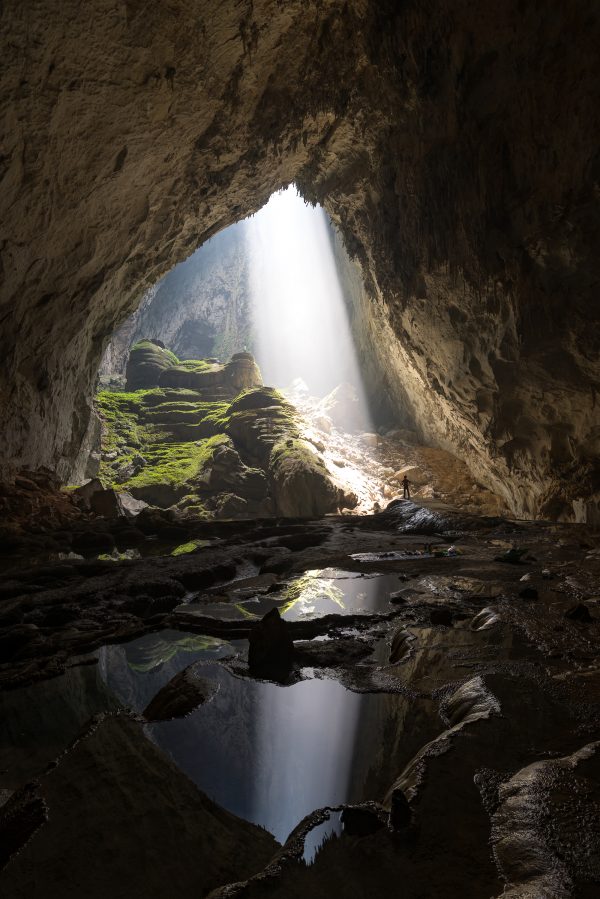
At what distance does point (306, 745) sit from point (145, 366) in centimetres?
4361

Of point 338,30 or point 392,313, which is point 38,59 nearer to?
A: point 338,30

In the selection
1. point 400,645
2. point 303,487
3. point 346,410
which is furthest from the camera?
point 346,410

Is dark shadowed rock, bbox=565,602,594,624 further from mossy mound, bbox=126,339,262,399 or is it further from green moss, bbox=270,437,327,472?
mossy mound, bbox=126,339,262,399

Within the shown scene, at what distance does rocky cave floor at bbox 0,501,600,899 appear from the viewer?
61.2 inches

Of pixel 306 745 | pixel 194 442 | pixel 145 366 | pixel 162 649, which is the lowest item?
pixel 162 649

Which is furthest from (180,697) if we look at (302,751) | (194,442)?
(194,442)

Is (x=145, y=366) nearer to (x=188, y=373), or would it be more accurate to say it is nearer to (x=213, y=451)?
(x=188, y=373)

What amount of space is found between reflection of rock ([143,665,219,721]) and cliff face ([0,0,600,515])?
8.51 m

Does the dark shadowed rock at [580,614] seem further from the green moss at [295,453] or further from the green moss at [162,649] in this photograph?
the green moss at [295,453]

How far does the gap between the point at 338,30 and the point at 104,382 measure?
41.7 meters

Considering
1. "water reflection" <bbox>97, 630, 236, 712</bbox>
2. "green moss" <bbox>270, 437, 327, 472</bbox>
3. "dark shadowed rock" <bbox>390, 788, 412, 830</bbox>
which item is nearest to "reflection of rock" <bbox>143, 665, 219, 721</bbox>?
"water reflection" <bbox>97, 630, 236, 712</bbox>

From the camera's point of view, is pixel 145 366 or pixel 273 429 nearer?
pixel 273 429

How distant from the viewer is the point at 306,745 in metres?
2.54

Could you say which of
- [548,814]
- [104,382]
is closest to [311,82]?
[548,814]
